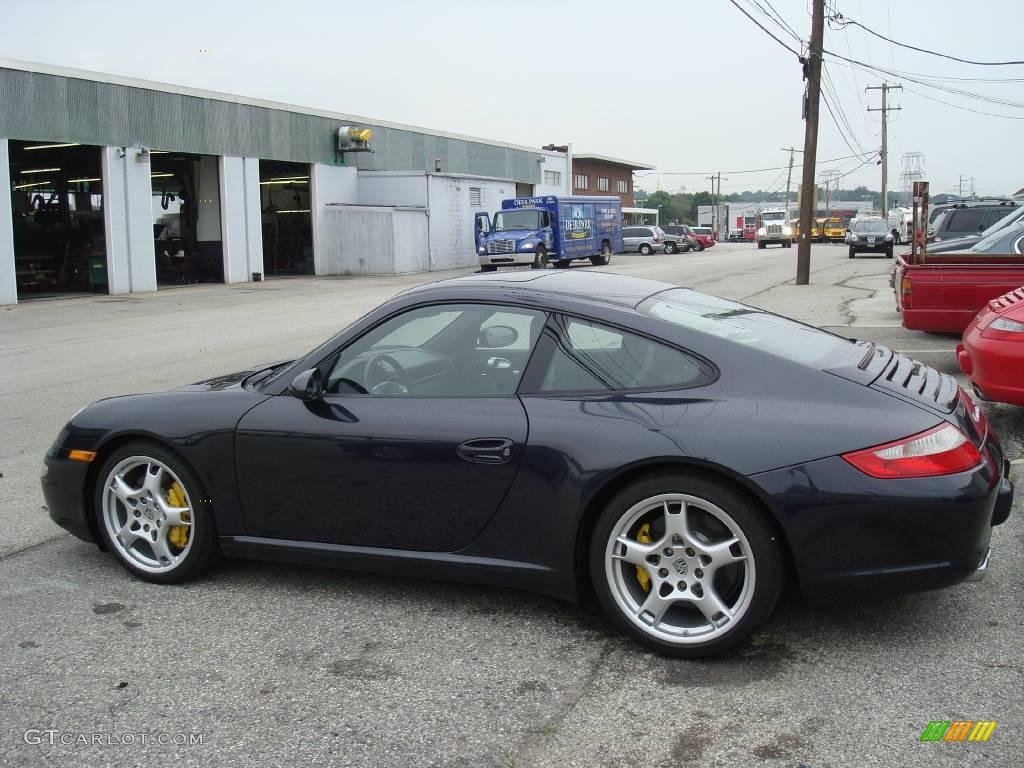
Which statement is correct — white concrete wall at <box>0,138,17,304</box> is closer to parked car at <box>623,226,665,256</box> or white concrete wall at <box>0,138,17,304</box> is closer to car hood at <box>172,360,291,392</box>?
car hood at <box>172,360,291,392</box>

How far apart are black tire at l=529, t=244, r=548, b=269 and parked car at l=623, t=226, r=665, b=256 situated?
69.0 ft

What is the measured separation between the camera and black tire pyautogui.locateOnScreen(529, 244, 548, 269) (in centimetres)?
3501

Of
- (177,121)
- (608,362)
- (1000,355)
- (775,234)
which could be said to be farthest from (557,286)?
(775,234)

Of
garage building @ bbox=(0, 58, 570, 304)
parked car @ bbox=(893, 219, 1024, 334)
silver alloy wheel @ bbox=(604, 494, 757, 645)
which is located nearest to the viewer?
silver alloy wheel @ bbox=(604, 494, 757, 645)

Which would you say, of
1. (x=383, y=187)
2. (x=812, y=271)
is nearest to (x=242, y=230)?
(x=383, y=187)

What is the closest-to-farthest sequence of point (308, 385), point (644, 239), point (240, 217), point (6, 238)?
point (308, 385) < point (6, 238) < point (240, 217) < point (644, 239)

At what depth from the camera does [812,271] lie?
3108 cm

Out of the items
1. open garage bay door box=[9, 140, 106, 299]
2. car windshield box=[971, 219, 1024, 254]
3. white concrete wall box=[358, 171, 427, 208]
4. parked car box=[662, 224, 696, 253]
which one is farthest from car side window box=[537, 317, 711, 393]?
parked car box=[662, 224, 696, 253]

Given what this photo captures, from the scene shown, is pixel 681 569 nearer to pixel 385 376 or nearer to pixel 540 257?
pixel 385 376

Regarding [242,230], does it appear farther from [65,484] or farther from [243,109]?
[65,484]

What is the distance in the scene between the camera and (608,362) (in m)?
3.78

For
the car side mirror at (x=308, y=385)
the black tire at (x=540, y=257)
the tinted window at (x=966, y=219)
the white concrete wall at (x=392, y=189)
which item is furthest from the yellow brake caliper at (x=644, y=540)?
the white concrete wall at (x=392, y=189)

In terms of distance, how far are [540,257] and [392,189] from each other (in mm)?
8030

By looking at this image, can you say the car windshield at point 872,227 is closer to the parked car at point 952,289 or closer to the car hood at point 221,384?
the parked car at point 952,289
